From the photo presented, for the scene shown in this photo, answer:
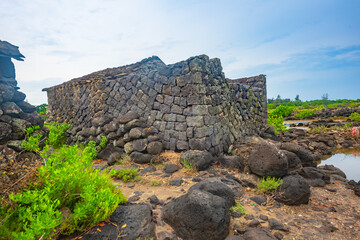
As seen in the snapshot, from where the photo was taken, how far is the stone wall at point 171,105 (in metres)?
6.88

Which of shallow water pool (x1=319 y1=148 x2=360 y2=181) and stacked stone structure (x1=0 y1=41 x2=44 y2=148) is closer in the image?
stacked stone structure (x1=0 y1=41 x2=44 y2=148)

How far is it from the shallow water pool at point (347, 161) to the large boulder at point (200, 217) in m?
6.92

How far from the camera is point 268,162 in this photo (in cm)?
536

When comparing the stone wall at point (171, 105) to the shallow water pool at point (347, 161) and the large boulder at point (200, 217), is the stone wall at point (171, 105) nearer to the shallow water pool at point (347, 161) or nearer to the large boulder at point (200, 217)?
the large boulder at point (200, 217)

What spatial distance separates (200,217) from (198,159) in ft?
9.76

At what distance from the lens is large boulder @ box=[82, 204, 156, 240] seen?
2.64 m

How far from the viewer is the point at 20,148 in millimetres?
3385

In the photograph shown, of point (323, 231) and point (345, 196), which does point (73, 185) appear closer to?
point (323, 231)

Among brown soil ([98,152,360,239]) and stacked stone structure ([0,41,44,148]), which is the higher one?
stacked stone structure ([0,41,44,148])

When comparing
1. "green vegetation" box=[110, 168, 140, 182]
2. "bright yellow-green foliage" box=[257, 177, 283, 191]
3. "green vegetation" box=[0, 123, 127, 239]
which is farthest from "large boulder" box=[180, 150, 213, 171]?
"green vegetation" box=[0, 123, 127, 239]

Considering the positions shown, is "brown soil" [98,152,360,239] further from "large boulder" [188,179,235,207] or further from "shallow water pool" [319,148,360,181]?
"shallow water pool" [319,148,360,181]

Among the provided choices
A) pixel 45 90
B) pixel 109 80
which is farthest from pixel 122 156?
pixel 45 90

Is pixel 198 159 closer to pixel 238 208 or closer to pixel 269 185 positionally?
pixel 269 185

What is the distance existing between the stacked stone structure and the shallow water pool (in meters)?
10.0
